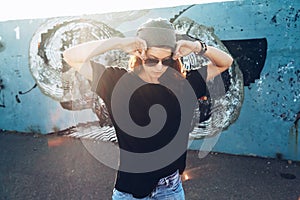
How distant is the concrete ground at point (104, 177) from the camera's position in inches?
122

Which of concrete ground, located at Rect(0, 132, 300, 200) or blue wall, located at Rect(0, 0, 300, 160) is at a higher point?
blue wall, located at Rect(0, 0, 300, 160)

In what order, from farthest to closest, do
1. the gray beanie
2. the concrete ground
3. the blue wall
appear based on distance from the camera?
the blue wall
the concrete ground
the gray beanie

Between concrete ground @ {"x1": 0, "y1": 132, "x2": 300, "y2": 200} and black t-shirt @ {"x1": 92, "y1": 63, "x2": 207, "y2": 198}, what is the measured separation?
1.74 m

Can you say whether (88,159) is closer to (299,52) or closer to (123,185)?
(123,185)

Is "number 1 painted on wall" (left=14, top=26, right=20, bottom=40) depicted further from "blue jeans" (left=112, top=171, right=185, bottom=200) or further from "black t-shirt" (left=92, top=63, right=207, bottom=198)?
"blue jeans" (left=112, top=171, right=185, bottom=200)

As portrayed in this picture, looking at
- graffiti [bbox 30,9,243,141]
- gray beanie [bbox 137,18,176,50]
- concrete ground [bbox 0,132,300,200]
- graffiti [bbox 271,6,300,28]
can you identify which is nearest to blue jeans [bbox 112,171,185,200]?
gray beanie [bbox 137,18,176,50]

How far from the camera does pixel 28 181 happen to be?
11.3 feet

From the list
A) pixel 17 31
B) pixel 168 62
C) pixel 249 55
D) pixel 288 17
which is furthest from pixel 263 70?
pixel 17 31

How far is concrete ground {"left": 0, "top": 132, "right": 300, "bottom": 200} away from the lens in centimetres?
310

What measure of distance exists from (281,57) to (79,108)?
3265 mm

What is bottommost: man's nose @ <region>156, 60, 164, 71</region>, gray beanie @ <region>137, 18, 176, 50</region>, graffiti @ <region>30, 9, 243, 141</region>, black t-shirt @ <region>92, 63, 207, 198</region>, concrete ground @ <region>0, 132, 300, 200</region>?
concrete ground @ <region>0, 132, 300, 200</region>

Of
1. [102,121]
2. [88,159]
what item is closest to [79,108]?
[102,121]

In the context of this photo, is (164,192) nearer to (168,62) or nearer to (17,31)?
(168,62)

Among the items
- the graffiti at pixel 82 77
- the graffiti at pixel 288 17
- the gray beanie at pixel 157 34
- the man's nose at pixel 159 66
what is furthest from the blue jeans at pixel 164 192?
the graffiti at pixel 288 17
